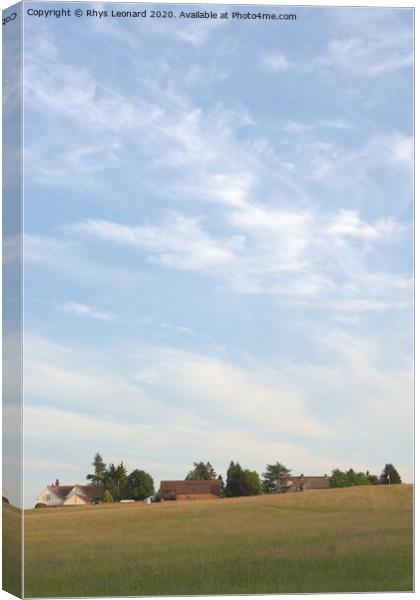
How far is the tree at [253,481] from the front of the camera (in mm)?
15781

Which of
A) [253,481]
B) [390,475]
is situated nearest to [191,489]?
[253,481]

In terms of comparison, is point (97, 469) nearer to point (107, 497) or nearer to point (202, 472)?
point (107, 497)

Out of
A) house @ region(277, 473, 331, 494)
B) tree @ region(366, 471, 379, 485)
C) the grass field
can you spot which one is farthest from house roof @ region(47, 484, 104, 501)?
tree @ region(366, 471, 379, 485)

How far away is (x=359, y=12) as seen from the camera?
16.3 metres

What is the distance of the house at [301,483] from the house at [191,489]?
1088 mm

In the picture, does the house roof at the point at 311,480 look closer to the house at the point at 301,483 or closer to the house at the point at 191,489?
the house at the point at 301,483

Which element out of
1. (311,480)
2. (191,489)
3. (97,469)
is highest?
(97,469)

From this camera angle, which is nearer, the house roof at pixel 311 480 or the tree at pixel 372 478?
the house roof at pixel 311 480

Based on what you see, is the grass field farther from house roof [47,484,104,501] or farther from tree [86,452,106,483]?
tree [86,452,106,483]

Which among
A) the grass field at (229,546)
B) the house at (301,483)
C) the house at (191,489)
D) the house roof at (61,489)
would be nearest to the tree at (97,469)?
the house roof at (61,489)

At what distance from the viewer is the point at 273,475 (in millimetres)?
15984

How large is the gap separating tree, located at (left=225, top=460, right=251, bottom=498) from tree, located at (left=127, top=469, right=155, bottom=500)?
1.26 m

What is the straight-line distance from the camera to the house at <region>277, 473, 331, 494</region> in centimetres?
1588

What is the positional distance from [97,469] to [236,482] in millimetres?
2322
